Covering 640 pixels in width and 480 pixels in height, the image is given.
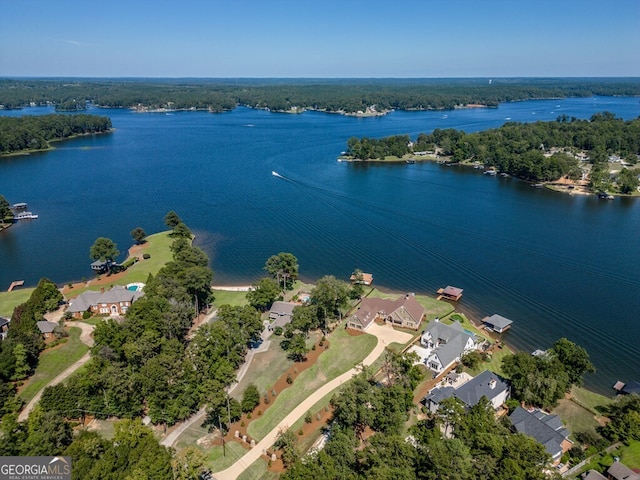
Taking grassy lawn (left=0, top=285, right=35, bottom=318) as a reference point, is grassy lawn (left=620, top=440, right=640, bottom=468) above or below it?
below

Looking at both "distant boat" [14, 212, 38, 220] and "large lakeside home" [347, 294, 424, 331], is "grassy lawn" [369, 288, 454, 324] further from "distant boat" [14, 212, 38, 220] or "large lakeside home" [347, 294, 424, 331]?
"distant boat" [14, 212, 38, 220]

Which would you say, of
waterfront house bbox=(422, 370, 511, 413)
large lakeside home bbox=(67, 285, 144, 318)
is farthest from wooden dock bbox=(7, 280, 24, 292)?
waterfront house bbox=(422, 370, 511, 413)

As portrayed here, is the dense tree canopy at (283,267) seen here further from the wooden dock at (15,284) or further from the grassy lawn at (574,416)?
the wooden dock at (15,284)

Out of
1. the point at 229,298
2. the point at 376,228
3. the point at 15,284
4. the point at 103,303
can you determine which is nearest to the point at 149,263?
the point at 103,303

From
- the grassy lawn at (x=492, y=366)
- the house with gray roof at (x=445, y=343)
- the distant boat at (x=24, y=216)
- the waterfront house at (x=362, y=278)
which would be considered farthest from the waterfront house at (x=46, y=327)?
the distant boat at (x=24, y=216)

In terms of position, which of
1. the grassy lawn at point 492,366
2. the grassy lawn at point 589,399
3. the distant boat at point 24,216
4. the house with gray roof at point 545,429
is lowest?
the grassy lawn at point 589,399

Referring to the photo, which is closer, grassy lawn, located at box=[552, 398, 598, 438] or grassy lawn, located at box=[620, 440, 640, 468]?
grassy lawn, located at box=[620, 440, 640, 468]

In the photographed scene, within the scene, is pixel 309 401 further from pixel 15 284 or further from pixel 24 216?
pixel 24 216
